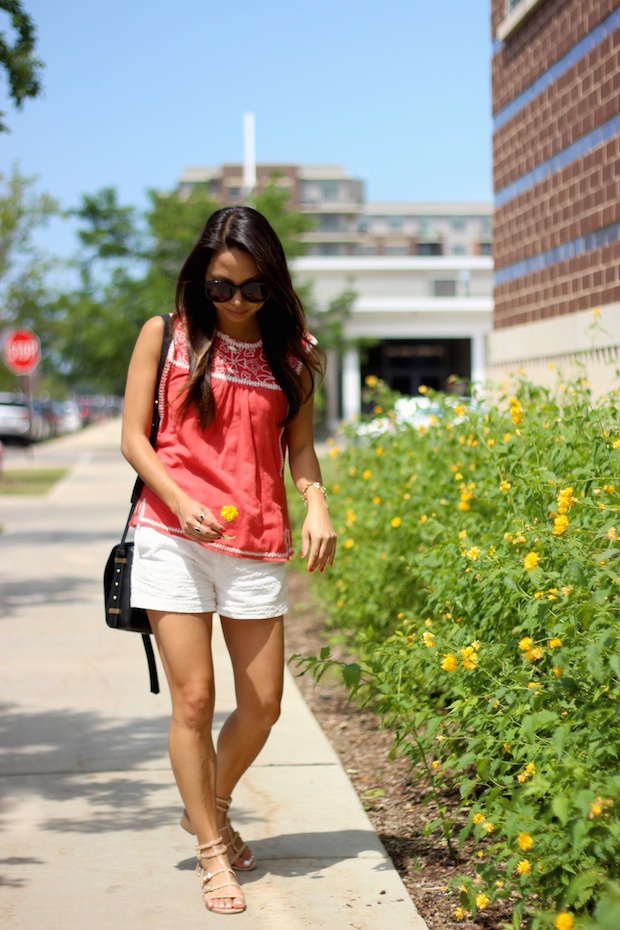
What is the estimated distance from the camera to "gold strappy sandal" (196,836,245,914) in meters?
3.58

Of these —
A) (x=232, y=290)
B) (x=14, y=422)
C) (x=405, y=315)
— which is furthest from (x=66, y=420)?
(x=232, y=290)

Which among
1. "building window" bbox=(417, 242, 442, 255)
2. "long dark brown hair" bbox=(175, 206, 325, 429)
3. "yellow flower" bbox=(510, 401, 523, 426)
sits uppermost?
"building window" bbox=(417, 242, 442, 255)

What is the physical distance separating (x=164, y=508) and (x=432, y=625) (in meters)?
1.18

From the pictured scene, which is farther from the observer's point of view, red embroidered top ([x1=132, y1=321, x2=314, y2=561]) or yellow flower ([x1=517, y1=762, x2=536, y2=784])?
red embroidered top ([x1=132, y1=321, x2=314, y2=561])

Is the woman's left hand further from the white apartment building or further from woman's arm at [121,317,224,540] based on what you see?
the white apartment building

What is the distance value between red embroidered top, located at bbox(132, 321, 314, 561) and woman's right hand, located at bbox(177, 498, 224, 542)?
0.13 m

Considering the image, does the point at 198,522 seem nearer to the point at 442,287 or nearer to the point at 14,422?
the point at 14,422

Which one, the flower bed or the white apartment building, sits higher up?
the white apartment building

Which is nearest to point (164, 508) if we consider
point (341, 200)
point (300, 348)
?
point (300, 348)

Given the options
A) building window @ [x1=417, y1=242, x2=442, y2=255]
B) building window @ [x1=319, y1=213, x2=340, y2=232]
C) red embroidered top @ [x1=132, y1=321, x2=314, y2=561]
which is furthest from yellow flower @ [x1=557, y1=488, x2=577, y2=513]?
building window @ [x1=417, y1=242, x2=442, y2=255]

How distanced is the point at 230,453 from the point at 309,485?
1.11 feet

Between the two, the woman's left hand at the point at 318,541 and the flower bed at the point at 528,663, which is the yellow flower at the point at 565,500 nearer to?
the flower bed at the point at 528,663

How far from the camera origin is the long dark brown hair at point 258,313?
3.64m

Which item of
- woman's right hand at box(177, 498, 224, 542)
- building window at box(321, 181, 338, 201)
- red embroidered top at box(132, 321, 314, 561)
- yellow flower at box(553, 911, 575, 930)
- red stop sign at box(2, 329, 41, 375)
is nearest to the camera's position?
yellow flower at box(553, 911, 575, 930)
